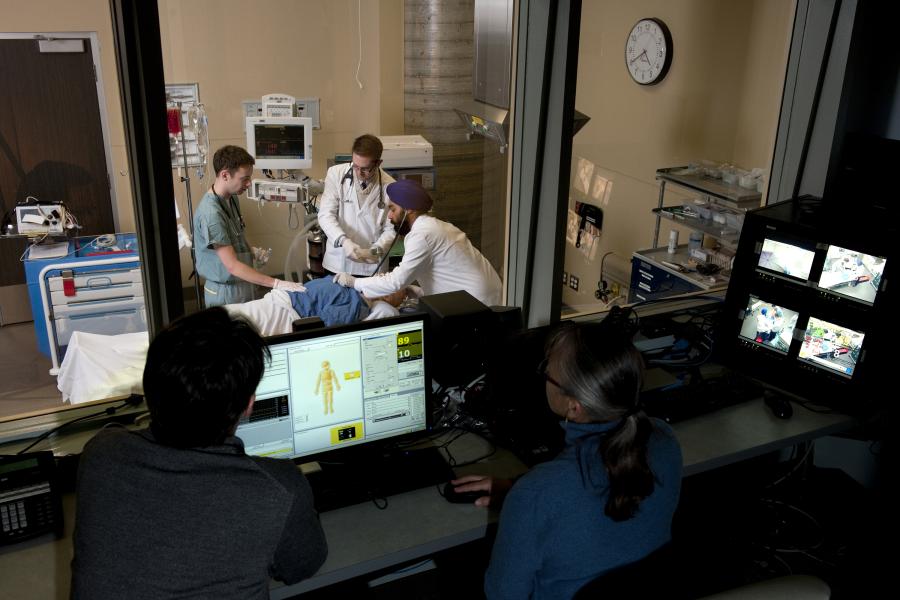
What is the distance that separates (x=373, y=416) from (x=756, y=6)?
10.2 feet

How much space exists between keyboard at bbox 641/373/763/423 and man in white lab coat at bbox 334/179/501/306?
51.0 inches

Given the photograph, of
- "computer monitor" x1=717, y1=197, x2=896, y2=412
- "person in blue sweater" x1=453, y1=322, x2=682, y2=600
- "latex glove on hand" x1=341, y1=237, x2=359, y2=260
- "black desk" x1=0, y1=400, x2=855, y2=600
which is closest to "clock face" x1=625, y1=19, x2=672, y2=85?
"computer monitor" x1=717, y1=197, x2=896, y2=412

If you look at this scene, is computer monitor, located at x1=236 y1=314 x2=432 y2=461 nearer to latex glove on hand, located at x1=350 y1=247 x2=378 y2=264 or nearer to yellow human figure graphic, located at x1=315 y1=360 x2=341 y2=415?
yellow human figure graphic, located at x1=315 y1=360 x2=341 y2=415

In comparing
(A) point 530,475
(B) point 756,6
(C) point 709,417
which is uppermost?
(B) point 756,6

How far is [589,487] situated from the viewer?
1.41 m

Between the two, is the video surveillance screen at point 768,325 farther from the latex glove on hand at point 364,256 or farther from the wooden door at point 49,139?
the wooden door at point 49,139

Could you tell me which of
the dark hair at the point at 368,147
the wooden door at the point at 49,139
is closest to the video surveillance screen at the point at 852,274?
the dark hair at the point at 368,147

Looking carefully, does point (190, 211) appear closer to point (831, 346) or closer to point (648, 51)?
point (831, 346)

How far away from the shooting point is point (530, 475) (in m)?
1.44

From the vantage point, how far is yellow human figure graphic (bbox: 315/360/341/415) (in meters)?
1.78

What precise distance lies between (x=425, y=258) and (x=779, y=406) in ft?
5.29

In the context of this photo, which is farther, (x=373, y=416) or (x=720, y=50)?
(x=720, y=50)

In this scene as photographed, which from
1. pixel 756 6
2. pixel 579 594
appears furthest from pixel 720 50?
pixel 579 594

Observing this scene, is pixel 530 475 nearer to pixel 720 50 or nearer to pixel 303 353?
pixel 303 353
